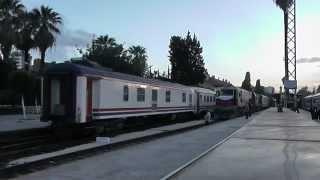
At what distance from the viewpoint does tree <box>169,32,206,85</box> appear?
10088 centimetres

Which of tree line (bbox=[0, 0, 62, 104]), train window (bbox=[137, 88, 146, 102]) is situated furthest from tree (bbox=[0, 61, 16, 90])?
train window (bbox=[137, 88, 146, 102])

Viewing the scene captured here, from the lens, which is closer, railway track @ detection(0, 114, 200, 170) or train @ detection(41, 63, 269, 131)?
railway track @ detection(0, 114, 200, 170)

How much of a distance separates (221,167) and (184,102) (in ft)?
101

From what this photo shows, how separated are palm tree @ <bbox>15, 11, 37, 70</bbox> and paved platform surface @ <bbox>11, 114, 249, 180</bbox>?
50.9 m

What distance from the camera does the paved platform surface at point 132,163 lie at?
14.6 meters

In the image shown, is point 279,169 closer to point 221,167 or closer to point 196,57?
point 221,167

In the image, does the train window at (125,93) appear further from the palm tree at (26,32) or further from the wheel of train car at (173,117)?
the palm tree at (26,32)

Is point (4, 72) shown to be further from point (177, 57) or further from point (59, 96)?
point (59, 96)

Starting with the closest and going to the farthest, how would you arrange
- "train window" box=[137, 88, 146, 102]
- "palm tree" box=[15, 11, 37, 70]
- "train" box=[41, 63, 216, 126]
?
"train" box=[41, 63, 216, 126]
"train window" box=[137, 88, 146, 102]
"palm tree" box=[15, 11, 37, 70]

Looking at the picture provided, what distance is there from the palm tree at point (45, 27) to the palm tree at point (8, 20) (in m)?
3.87

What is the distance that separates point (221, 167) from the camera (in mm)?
16469

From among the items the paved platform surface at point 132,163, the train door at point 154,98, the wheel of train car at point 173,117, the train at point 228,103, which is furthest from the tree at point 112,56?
the paved platform surface at point 132,163

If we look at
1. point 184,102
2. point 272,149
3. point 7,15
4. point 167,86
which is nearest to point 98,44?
point 7,15

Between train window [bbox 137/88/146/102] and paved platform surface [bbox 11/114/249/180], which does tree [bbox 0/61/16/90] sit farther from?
paved platform surface [bbox 11/114/249/180]
